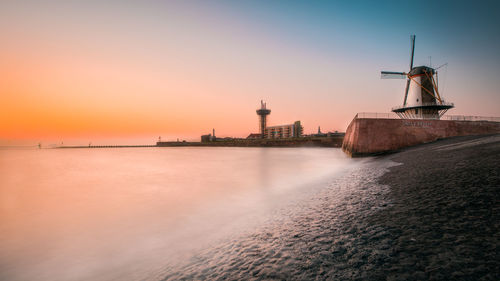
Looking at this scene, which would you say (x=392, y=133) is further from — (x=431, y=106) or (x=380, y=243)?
(x=380, y=243)

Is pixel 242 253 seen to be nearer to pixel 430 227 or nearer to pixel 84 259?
pixel 430 227

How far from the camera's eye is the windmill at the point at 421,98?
2927cm

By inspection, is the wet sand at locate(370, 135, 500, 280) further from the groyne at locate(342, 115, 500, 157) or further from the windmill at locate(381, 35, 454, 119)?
the windmill at locate(381, 35, 454, 119)

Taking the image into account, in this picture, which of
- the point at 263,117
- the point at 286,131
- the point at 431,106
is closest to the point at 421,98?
the point at 431,106

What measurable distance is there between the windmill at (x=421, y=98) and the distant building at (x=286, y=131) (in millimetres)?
74527

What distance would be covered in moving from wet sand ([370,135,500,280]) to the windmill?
102 feet

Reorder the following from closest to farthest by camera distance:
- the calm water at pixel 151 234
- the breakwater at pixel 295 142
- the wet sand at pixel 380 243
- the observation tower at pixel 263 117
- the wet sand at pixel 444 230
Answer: the wet sand at pixel 444 230, the wet sand at pixel 380 243, the calm water at pixel 151 234, the breakwater at pixel 295 142, the observation tower at pixel 263 117

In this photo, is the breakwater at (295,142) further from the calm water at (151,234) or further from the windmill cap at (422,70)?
the calm water at (151,234)

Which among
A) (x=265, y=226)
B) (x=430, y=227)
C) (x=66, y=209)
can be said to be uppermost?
(x=430, y=227)

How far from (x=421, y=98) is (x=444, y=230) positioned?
35.9 meters

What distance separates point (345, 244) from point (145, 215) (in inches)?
235

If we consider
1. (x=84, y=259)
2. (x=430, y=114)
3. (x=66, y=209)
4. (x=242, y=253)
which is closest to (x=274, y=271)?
(x=242, y=253)

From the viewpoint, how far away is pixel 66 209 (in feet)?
24.4

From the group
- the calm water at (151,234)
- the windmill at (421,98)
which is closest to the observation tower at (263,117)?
the windmill at (421,98)
